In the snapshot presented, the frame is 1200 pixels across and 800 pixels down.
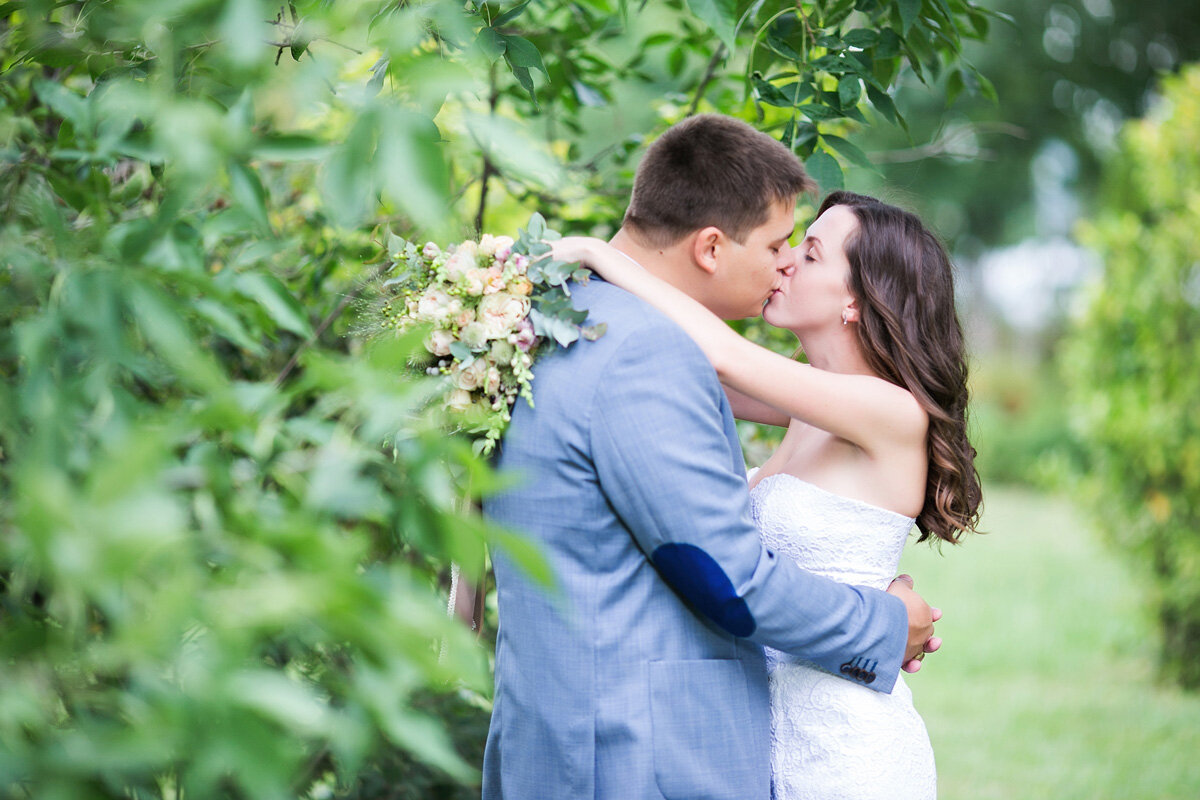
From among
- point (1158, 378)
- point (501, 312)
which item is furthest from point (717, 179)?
point (1158, 378)

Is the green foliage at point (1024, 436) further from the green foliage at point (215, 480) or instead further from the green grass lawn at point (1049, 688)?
the green foliage at point (215, 480)

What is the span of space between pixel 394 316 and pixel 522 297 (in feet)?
1.03

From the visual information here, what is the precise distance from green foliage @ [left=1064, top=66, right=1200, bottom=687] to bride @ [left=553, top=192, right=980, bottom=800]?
4.97 metres

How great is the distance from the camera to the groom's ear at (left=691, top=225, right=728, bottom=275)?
210 cm

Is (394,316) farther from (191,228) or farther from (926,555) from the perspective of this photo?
(926,555)

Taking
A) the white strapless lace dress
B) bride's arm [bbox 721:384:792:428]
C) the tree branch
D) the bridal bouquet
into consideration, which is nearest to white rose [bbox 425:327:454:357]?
the bridal bouquet

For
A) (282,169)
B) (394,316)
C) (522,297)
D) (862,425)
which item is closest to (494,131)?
(522,297)

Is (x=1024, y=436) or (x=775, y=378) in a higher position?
(x=775, y=378)

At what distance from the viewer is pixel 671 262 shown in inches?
85.0

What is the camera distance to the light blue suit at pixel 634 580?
1.77 meters

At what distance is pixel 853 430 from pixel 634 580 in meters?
0.70

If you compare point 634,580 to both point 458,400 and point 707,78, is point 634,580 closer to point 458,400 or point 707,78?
point 458,400

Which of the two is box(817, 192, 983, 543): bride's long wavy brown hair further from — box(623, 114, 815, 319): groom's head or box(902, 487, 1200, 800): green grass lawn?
box(902, 487, 1200, 800): green grass lawn

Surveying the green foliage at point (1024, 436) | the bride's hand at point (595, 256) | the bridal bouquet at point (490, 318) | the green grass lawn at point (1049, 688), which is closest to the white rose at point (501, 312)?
the bridal bouquet at point (490, 318)
